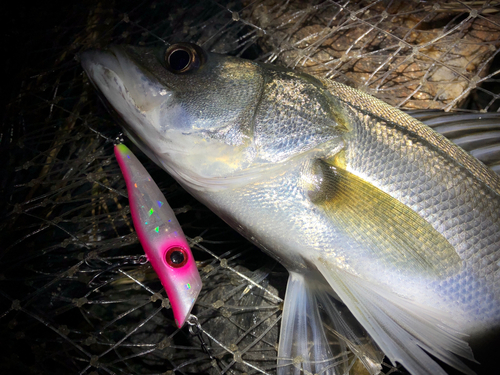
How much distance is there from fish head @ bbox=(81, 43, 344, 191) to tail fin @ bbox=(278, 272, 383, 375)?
2.02 ft

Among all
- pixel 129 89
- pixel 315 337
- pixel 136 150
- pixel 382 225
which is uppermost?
pixel 382 225

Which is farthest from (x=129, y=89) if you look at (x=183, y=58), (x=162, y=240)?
(x=162, y=240)

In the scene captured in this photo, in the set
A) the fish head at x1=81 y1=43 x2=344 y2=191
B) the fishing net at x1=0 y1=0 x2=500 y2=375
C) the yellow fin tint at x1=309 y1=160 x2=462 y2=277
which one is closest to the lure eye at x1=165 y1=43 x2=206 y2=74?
the fish head at x1=81 y1=43 x2=344 y2=191

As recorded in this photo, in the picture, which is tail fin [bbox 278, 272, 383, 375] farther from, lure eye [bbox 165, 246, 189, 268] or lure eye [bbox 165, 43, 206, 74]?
lure eye [bbox 165, 43, 206, 74]

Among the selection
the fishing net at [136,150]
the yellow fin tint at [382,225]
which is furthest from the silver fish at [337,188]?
the fishing net at [136,150]

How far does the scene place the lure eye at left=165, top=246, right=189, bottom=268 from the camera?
53.4 inches

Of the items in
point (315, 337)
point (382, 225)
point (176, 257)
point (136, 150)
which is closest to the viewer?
point (382, 225)

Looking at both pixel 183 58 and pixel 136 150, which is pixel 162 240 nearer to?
pixel 183 58

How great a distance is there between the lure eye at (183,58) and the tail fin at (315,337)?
98 cm

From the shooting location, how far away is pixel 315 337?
1.49m

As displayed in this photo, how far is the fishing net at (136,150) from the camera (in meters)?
1.79

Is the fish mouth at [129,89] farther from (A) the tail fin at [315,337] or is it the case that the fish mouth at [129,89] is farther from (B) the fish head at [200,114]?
(A) the tail fin at [315,337]

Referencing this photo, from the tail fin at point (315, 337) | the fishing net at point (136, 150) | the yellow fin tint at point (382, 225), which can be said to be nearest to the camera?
the yellow fin tint at point (382, 225)

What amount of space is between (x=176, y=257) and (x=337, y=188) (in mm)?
698
